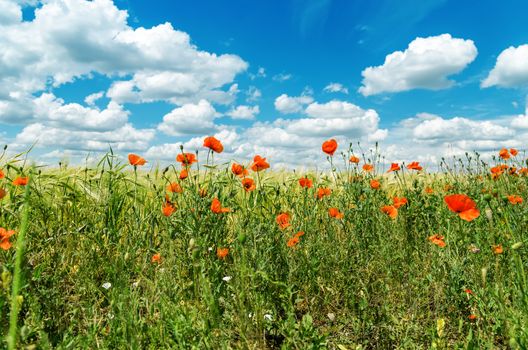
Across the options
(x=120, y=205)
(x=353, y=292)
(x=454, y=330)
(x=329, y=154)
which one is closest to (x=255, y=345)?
(x=353, y=292)

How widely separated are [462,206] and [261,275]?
116cm

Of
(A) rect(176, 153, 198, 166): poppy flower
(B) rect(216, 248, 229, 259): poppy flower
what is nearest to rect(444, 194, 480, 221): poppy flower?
(B) rect(216, 248, 229, 259): poppy flower

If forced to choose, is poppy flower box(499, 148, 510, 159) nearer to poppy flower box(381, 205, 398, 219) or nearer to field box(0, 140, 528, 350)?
field box(0, 140, 528, 350)

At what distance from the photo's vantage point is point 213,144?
10.4 ft

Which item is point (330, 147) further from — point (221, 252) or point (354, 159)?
point (221, 252)

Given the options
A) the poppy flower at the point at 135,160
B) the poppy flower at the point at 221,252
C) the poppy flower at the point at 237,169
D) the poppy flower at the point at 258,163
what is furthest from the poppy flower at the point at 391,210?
the poppy flower at the point at 135,160

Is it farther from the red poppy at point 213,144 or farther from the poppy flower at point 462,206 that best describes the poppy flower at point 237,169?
the poppy flower at point 462,206

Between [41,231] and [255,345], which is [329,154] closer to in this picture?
[255,345]

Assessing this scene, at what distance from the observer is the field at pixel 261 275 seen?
6.86 feet

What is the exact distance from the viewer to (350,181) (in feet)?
12.9

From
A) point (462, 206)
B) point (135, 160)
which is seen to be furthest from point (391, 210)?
point (135, 160)

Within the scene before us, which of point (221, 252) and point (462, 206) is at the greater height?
point (462, 206)

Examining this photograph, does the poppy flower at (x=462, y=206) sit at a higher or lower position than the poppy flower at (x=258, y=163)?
lower

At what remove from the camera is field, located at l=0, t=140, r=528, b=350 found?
209cm
